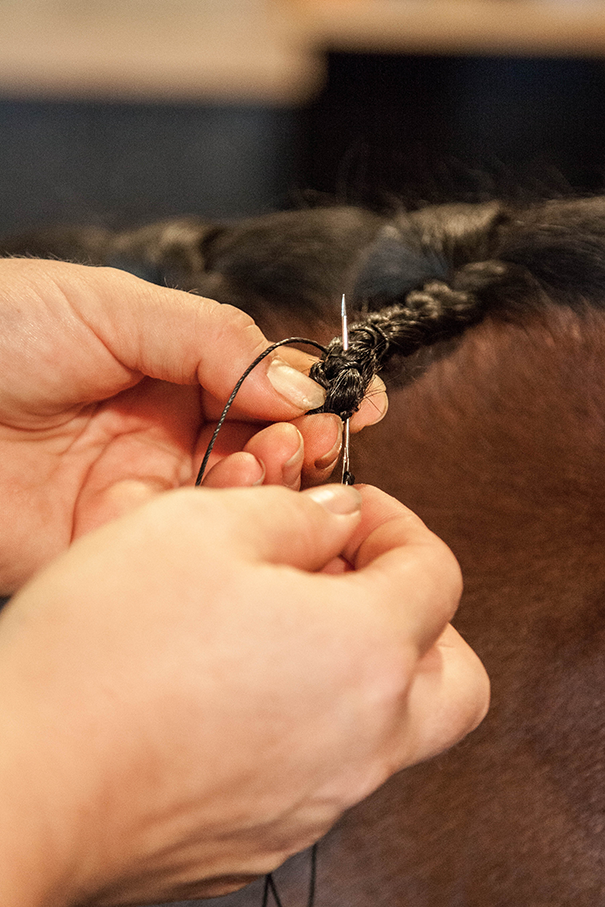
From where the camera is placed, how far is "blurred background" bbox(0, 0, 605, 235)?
1.76 metres

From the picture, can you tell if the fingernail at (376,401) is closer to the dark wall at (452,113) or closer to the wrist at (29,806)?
the wrist at (29,806)

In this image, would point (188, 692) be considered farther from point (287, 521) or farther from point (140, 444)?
point (140, 444)

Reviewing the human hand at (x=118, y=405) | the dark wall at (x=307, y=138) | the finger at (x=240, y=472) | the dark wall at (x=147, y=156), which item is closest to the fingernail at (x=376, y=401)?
the human hand at (x=118, y=405)

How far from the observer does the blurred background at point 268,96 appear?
1.76 metres

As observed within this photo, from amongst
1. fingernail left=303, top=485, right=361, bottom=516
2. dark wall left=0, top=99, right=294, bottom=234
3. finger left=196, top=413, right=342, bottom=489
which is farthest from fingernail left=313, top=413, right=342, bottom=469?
dark wall left=0, top=99, right=294, bottom=234

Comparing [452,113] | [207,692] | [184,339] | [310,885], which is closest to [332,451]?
[184,339]

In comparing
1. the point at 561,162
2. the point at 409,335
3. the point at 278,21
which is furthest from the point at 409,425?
the point at 278,21

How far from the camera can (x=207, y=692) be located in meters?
0.32

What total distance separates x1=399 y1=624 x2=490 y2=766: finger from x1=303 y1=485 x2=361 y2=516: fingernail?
0.10 metres

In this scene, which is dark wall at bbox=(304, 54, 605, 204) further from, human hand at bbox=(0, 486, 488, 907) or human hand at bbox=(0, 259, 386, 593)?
human hand at bbox=(0, 486, 488, 907)

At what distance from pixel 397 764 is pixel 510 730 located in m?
0.18

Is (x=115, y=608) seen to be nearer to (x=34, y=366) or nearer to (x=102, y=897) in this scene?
(x=102, y=897)

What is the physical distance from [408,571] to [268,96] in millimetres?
1920

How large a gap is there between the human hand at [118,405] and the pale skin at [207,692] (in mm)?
125
